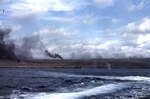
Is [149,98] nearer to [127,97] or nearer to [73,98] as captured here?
[127,97]

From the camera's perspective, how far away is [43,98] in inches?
1113

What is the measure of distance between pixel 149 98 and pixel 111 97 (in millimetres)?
4223

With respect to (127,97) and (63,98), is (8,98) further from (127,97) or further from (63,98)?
(127,97)

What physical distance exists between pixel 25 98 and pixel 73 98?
5.22m

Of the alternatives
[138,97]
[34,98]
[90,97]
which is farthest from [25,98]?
[138,97]

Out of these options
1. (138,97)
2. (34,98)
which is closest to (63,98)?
(34,98)

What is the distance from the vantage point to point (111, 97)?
98.8ft

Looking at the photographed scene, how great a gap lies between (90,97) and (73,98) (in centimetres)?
206

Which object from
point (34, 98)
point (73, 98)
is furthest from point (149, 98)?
point (34, 98)

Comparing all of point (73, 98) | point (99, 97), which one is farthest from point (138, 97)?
point (73, 98)

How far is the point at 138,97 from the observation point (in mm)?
29406

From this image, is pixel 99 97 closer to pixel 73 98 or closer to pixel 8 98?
pixel 73 98

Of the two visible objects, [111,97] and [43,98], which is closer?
[43,98]

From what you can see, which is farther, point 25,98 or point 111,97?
point 111,97
